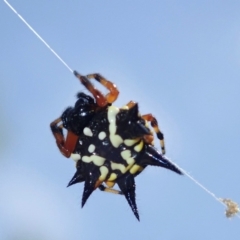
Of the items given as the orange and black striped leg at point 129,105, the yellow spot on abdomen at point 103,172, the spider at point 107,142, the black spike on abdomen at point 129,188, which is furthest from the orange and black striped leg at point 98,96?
the black spike on abdomen at point 129,188

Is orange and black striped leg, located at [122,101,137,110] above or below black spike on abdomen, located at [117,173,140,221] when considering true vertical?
above

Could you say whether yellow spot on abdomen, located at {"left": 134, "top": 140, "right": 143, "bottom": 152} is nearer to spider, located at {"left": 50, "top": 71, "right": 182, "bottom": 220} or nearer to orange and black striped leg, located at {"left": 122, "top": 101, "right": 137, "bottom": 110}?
spider, located at {"left": 50, "top": 71, "right": 182, "bottom": 220}

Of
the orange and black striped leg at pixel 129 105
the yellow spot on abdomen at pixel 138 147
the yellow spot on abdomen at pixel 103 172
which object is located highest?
the orange and black striped leg at pixel 129 105

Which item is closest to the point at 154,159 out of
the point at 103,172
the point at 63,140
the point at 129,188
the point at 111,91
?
the point at 129,188

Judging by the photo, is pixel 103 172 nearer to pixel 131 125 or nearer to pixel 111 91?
pixel 131 125

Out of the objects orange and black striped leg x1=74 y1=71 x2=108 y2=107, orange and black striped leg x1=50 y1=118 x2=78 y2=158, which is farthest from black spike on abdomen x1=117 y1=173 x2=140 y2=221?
orange and black striped leg x1=74 y1=71 x2=108 y2=107

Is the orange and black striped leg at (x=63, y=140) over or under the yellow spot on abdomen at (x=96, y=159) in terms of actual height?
over

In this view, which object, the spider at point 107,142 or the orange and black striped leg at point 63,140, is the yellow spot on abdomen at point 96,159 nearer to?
the spider at point 107,142
